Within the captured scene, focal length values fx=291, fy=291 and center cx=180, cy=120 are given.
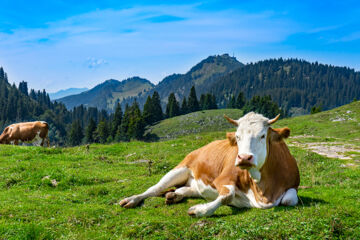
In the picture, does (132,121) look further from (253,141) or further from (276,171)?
(253,141)

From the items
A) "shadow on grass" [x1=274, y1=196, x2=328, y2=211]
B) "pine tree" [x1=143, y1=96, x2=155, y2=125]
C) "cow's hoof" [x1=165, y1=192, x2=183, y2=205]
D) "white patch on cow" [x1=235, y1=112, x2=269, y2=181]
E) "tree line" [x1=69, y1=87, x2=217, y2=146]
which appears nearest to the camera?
"white patch on cow" [x1=235, y1=112, x2=269, y2=181]

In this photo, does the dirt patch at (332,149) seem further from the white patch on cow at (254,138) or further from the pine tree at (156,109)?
the pine tree at (156,109)

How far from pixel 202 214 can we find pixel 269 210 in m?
1.51

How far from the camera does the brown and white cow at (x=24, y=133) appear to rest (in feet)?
78.4

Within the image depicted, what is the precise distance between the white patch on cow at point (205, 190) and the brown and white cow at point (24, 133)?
65.0 feet

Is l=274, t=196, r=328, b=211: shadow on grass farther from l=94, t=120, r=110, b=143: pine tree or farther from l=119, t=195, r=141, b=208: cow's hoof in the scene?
l=94, t=120, r=110, b=143: pine tree

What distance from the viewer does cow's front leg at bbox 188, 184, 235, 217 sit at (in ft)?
22.3

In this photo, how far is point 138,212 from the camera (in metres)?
7.77

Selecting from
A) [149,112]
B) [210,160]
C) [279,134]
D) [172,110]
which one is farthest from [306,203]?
[172,110]

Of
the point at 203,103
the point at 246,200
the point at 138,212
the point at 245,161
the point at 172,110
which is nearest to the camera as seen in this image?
the point at 245,161

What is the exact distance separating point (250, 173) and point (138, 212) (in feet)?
10.4

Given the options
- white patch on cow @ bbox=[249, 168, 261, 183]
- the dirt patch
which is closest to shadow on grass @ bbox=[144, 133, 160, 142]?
the dirt patch

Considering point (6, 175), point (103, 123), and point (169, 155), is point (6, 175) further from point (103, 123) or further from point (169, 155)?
point (103, 123)

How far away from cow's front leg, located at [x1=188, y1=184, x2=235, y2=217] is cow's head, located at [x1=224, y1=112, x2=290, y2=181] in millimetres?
719
